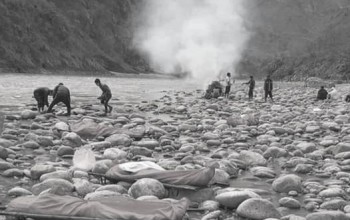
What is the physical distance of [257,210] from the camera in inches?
260

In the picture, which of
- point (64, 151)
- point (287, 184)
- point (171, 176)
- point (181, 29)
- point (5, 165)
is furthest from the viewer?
point (181, 29)

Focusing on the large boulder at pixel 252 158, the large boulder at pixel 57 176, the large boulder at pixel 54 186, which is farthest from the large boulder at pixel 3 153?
the large boulder at pixel 252 158

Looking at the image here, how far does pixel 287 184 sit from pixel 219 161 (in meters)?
1.87

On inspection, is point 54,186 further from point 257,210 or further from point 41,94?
point 41,94

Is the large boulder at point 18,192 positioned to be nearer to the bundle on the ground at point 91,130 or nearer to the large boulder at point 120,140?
the large boulder at point 120,140

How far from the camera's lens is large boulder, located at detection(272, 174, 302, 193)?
796cm

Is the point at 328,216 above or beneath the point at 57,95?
beneath

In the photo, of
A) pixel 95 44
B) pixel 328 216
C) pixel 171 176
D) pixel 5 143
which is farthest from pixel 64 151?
pixel 95 44

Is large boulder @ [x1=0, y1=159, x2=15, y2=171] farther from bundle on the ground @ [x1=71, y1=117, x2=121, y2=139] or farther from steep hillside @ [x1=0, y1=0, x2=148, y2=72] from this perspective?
steep hillside @ [x1=0, y1=0, x2=148, y2=72]

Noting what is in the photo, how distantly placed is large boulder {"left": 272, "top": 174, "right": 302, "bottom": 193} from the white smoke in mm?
92224

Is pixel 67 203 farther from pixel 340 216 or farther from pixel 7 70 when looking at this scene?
pixel 7 70

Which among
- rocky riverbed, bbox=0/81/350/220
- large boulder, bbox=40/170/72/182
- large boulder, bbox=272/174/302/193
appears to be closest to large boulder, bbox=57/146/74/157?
rocky riverbed, bbox=0/81/350/220

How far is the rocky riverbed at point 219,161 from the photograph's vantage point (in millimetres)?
7109

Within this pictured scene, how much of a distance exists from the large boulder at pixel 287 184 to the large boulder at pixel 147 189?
1946mm
